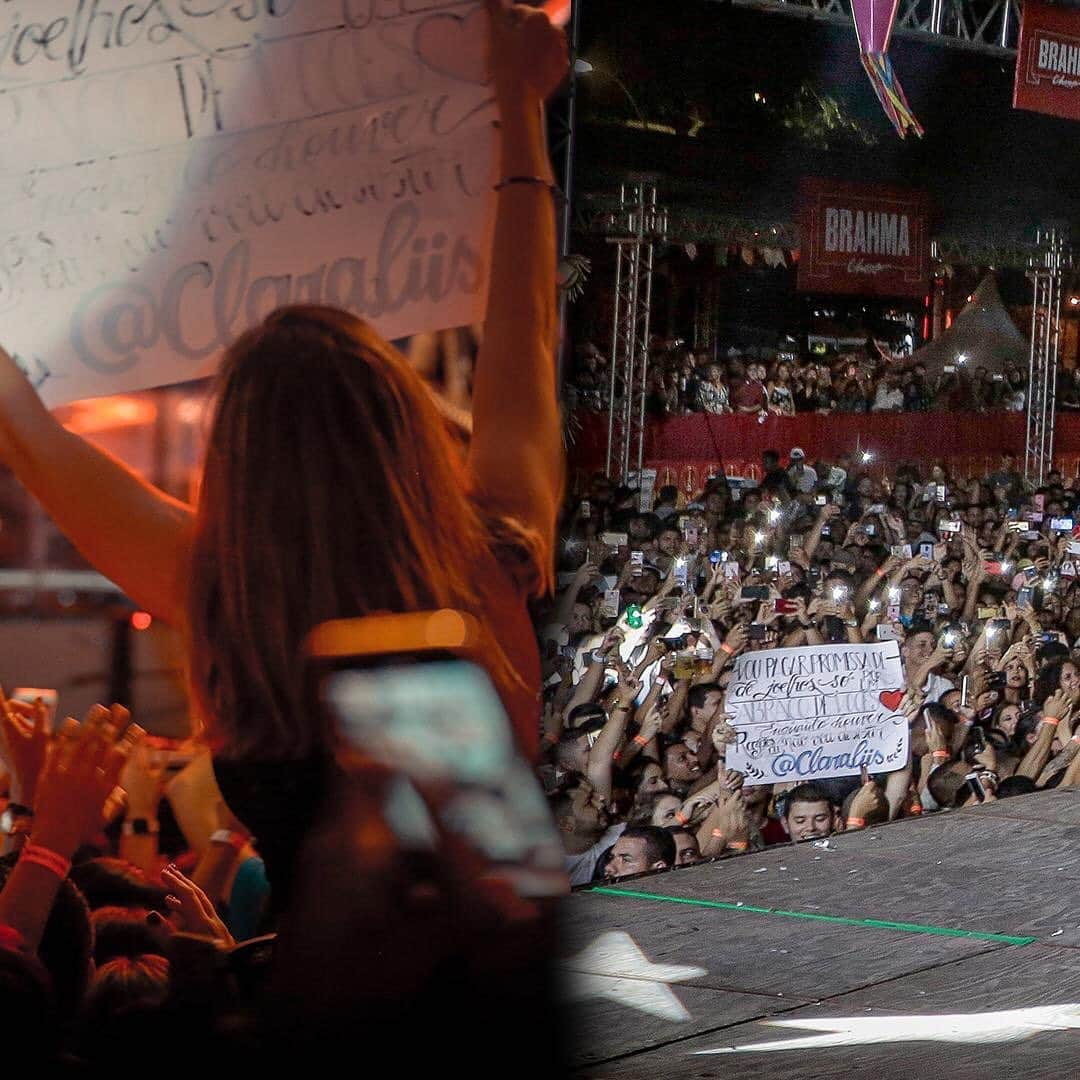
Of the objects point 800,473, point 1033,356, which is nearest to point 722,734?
point 800,473

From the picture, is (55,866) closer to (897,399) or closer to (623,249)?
(623,249)

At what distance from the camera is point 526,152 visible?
3656 millimetres

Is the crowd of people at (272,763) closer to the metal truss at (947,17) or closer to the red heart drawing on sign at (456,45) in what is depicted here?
the red heart drawing on sign at (456,45)

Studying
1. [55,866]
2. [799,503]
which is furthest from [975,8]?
[55,866]

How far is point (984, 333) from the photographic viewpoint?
9031 millimetres

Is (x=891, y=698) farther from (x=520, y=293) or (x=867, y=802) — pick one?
(x=520, y=293)

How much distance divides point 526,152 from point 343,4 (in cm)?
46

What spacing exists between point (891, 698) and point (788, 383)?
150 cm

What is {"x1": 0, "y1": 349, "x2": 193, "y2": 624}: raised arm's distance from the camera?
10.6 ft

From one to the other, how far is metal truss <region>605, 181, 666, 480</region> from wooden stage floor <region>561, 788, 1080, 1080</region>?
6.38ft

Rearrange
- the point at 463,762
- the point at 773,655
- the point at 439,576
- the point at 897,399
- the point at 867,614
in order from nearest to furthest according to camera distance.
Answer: the point at 463,762, the point at 439,576, the point at 773,655, the point at 867,614, the point at 897,399

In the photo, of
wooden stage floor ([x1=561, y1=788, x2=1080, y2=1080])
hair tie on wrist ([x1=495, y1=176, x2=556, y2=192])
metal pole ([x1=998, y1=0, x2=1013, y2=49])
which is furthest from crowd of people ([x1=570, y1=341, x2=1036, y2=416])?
hair tie on wrist ([x1=495, y1=176, x2=556, y2=192])

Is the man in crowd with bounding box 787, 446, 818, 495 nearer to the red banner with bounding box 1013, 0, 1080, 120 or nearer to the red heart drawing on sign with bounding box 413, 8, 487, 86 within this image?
the red banner with bounding box 1013, 0, 1080, 120

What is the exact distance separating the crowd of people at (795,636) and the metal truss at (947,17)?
6.14ft
